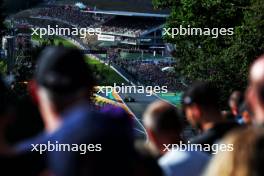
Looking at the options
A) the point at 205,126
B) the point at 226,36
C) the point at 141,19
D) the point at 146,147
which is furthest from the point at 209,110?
the point at 141,19

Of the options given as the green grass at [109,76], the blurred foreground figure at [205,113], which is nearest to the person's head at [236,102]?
the blurred foreground figure at [205,113]

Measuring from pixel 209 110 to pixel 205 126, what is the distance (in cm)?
11

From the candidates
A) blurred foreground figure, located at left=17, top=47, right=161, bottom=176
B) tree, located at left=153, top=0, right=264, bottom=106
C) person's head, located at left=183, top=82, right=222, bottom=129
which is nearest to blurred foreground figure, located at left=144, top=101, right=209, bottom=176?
person's head, located at left=183, top=82, right=222, bottom=129

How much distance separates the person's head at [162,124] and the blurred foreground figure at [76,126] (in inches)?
28.1

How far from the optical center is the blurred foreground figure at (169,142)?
340 cm

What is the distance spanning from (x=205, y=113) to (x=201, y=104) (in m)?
0.07

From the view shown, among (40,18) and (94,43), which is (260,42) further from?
(40,18)

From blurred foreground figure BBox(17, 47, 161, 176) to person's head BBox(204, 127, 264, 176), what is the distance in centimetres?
36

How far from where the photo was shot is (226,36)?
23328mm

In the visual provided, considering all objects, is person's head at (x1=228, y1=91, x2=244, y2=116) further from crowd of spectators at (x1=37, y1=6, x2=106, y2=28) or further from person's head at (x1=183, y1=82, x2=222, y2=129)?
crowd of spectators at (x1=37, y1=6, x2=106, y2=28)

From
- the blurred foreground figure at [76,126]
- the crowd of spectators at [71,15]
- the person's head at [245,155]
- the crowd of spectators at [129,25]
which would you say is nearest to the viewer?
the person's head at [245,155]

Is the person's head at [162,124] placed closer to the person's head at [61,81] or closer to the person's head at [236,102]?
the person's head at [61,81]

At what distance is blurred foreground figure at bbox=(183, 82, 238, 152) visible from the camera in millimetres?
3660

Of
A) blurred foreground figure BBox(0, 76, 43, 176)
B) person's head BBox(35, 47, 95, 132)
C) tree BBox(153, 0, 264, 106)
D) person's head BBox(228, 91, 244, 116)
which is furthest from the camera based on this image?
tree BBox(153, 0, 264, 106)
